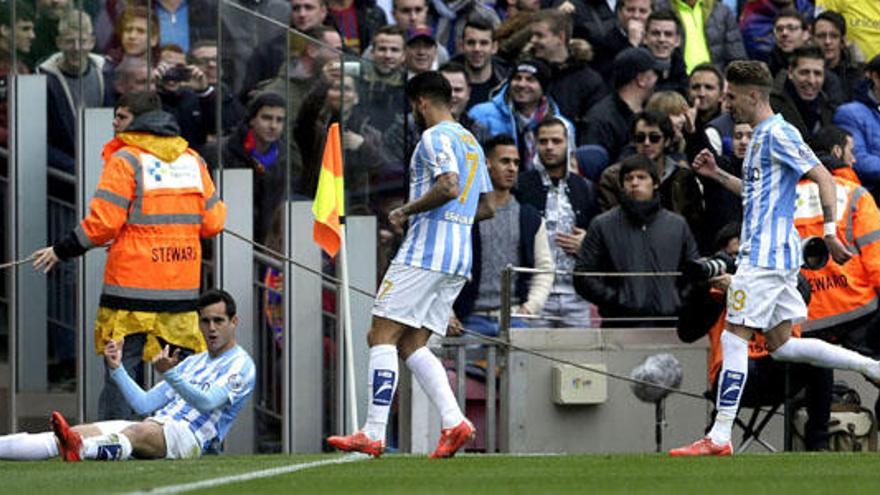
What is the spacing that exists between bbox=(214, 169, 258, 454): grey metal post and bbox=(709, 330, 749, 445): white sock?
441 cm

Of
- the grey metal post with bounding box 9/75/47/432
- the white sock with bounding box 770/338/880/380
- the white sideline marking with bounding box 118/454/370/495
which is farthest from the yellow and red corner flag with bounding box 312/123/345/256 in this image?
the white sock with bounding box 770/338/880/380

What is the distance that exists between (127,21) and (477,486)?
666 centimetres

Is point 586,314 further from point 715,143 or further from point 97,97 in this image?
point 97,97

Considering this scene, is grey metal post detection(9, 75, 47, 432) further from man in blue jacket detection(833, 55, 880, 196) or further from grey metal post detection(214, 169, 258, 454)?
man in blue jacket detection(833, 55, 880, 196)

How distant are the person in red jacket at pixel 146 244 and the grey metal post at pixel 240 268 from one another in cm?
155

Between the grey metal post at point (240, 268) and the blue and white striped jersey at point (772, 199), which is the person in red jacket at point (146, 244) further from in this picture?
the blue and white striped jersey at point (772, 199)

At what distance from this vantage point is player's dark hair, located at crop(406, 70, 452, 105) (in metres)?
13.5

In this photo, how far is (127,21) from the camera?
54.5ft

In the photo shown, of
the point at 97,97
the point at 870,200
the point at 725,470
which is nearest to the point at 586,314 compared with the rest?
the point at 870,200

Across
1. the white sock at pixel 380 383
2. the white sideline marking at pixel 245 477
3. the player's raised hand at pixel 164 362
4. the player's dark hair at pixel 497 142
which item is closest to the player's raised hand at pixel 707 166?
the white sock at pixel 380 383

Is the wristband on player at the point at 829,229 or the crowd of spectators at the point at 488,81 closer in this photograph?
the wristband on player at the point at 829,229

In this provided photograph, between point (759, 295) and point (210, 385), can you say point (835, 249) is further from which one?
point (210, 385)

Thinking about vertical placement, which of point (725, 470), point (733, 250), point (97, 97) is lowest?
point (725, 470)

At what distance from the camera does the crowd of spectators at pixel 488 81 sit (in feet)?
54.9
